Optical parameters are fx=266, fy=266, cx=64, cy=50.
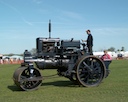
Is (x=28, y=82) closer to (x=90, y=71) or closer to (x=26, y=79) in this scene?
(x=26, y=79)

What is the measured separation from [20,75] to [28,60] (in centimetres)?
78

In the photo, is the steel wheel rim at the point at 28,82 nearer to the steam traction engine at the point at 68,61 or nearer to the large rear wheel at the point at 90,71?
the steam traction engine at the point at 68,61

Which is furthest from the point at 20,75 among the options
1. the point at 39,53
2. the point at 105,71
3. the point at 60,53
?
the point at 105,71

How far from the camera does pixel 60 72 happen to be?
11.4m

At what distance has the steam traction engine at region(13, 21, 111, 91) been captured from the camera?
34.4ft

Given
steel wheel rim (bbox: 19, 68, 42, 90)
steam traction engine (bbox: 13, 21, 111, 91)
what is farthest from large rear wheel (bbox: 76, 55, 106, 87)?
steel wheel rim (bbox: 19, 68, 42, 90)

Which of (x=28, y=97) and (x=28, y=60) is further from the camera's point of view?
(x=28, y=60)

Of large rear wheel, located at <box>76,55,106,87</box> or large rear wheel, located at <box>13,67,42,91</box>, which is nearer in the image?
large rear wheel, located at <box>13,67,42,91</box>

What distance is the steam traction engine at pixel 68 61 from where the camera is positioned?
10.5 m

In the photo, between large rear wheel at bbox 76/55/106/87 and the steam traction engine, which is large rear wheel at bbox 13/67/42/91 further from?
large rear wheel at bbox 76/55/106/87

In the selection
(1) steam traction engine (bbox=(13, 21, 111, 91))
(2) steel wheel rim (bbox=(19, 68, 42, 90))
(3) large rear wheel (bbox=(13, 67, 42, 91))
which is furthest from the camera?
(1) steam traction engine (bbox=(13, 21, 111, 91))

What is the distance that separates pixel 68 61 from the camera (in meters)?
10.9

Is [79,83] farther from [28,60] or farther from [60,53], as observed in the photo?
[28,60]

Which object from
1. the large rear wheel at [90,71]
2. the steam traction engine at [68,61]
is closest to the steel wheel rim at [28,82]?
the steam traction engine at [68,61]
